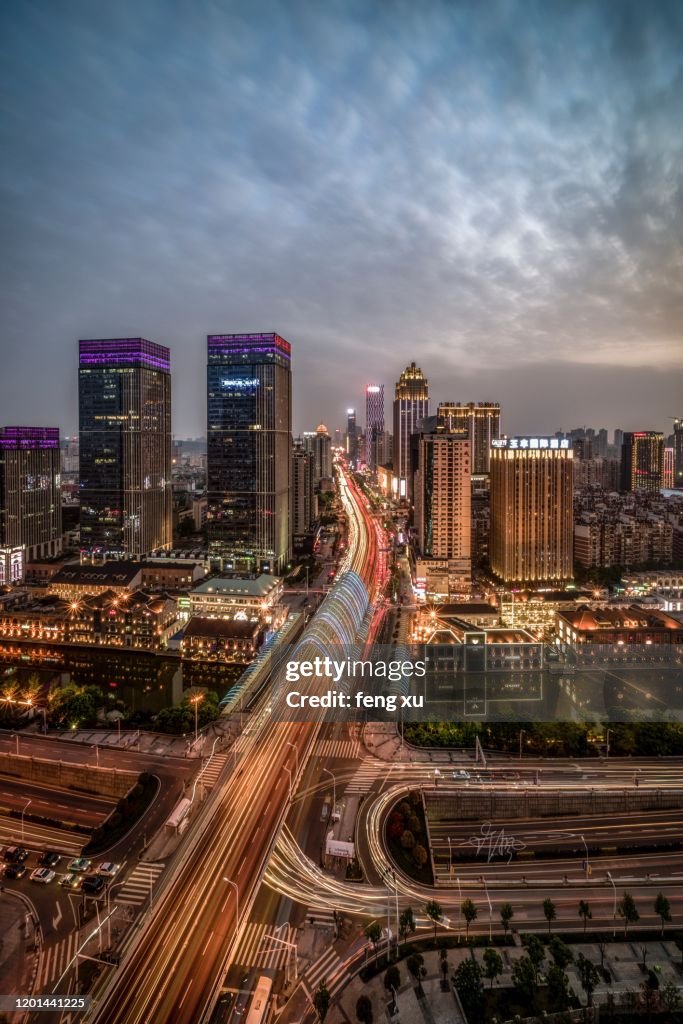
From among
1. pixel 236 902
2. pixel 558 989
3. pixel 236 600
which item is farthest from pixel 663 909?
pixel 236 600

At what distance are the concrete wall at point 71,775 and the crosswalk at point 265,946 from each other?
4.97 meters

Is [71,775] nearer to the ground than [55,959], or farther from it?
farther from it

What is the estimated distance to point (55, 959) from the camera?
7980mm

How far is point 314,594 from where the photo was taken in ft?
85.1

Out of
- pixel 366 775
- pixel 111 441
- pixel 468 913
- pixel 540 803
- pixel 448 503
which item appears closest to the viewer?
pixel 468 913

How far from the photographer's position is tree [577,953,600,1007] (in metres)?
7.71

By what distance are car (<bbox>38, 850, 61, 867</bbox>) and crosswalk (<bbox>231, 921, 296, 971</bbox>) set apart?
4.00 m

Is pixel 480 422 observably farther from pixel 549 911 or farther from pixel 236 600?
pixel 549 911

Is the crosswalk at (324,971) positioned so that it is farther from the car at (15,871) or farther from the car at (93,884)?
the car at (15,871)

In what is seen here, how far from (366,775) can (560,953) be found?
4.86 metres

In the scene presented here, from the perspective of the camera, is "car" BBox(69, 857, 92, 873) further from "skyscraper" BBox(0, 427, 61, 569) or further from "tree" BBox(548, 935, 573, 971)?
"skyscraper" BBox(0, 427, 61, 569)

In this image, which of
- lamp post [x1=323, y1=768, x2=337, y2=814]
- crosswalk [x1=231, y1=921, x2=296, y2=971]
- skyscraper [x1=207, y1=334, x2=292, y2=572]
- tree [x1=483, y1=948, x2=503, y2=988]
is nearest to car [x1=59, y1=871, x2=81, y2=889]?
A: crosswalk [x1=231, y1=921, x2=296, y2=971]

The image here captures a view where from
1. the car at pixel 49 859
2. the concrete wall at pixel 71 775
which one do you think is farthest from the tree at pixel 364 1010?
the concrete wall at pixel 71 775

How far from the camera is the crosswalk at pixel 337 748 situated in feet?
42.0
